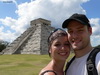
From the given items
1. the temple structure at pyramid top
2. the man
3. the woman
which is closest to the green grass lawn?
the woman

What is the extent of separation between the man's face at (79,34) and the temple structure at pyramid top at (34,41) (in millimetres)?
34668

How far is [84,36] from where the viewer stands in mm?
3389

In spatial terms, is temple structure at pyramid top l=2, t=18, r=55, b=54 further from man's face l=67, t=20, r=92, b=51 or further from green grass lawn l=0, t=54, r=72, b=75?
man's face l=67, t=20, r=92, b=51

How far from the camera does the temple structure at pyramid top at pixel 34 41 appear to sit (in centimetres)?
4008

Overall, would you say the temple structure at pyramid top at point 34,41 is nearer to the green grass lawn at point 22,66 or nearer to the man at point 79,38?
the green grass lawn at point 22,66

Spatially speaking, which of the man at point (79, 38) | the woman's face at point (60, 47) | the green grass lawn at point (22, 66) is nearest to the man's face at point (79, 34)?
the man at point (79, 38)

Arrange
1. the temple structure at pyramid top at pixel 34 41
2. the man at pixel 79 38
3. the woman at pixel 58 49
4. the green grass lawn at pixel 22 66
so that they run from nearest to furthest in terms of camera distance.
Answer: the man at pixel 79 38 < the woman at pixel 58 49 < the green grass lawn at pixel 22 66 < the temple structure at pyramid top at pixel 34 41

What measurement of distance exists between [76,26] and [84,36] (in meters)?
0.22

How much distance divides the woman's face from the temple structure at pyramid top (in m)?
34.2

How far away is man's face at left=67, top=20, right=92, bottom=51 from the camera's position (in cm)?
338

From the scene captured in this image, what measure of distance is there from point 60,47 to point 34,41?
39095 mm

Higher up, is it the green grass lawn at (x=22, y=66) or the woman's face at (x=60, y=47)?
the woman's face at (x=60, y=47)

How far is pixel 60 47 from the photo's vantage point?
3.88 metres

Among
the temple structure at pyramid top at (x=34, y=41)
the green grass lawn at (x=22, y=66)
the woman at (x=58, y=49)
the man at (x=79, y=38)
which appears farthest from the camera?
the temple structure at pyramid top at (x=34, y=41)
